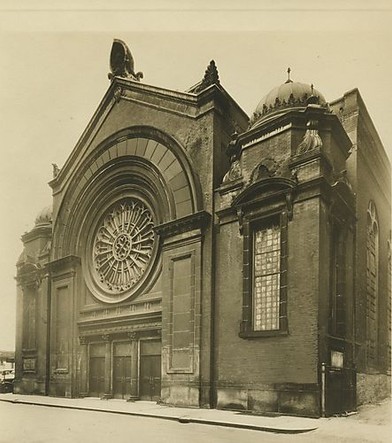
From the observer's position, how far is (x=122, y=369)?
18.3m

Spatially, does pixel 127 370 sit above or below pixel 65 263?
below

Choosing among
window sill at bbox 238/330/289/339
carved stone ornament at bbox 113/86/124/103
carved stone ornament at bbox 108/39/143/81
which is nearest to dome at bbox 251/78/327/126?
carved stone ornament at bbox 108/39/143/81

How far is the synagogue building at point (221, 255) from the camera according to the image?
1316 centimetres

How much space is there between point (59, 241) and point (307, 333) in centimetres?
1170

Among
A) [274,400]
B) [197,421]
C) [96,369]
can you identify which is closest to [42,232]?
[96,369]

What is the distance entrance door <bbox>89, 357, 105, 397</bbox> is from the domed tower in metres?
5.67

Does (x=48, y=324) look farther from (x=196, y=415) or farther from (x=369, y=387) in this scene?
(x=369, y=387)

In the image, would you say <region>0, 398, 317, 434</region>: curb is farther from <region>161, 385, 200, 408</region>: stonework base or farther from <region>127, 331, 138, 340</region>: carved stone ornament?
<region>127, 331, 138, 340</region>: carved stone ornament

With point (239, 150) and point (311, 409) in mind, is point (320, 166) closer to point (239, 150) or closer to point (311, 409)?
point (239, 150)

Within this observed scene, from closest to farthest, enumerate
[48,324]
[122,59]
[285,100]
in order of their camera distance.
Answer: [122,59]
[285,100]
[48,324]

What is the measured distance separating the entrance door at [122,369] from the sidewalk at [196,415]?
438 mm

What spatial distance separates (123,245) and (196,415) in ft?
24.6

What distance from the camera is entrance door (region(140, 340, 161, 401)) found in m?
17.0

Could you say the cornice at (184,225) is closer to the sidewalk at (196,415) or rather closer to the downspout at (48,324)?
the sidewalk at (196,415)
